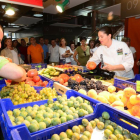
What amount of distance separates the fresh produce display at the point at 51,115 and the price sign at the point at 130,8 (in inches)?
159

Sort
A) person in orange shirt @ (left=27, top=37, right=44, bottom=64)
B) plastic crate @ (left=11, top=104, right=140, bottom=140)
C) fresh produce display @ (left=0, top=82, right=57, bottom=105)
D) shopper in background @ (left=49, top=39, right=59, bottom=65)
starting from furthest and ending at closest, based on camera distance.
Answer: shopper in background @ (left=49, top=39, right=59, bottom=65) → person in orange shirt @ (left=27, top=37, right=44, bottom=64) → fresh produce display @ (left=0, top=82, right=57, bottom=105) → plastic crate @ (left=11, top=104, right=140, bottom=140)

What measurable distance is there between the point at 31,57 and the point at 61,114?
5.21 meters

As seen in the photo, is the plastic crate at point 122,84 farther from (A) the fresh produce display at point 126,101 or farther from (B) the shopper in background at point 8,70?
(B) the shopper in background at point 8,70

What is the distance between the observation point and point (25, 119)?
120 centimetres

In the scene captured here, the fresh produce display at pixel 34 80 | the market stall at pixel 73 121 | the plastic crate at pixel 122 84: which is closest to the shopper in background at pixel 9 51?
the fresh produce display at pixel 34 80

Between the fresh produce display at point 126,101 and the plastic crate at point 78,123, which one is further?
the fresh produce display at point 126,101

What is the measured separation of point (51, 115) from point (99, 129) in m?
0.41

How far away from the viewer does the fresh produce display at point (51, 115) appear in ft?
3.69

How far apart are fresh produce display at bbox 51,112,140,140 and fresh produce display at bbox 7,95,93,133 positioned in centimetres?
10

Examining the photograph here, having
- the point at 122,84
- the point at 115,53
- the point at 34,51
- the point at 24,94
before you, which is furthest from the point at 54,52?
the point at 24,94

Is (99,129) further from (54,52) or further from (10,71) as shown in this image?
(54,52)

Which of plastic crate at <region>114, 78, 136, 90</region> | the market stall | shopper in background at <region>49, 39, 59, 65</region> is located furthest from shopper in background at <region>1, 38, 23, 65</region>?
plastic crate at <region>114, 78, 136, 90</region>

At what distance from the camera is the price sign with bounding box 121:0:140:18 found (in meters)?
4.36

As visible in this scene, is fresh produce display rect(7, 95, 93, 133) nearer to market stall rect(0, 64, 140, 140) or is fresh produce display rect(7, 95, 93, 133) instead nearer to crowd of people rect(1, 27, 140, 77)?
market stall rect(0, 64, 140, 140)
